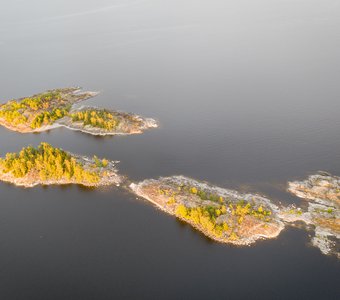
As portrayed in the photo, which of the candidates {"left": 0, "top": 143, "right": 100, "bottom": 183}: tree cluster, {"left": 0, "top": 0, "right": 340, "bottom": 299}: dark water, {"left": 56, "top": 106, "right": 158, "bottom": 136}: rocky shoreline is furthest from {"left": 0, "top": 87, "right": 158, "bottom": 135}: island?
{"left": 0, "top": 143, "right": 100, "bottom": 183}: tree cluster

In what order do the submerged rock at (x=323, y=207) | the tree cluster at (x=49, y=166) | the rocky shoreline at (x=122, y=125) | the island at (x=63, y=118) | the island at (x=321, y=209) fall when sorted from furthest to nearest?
the island at (x=63, y=118) → the rocky shoreline at (x=122, y=125) → the tree cluster at (x=49, y=166) → the island at (x=321, y=209) → the submerged rock at (x=323, y=207)

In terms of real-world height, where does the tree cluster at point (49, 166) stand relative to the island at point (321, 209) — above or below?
above

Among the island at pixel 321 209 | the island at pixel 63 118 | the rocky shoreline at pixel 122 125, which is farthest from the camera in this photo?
the island at pixel 63 118

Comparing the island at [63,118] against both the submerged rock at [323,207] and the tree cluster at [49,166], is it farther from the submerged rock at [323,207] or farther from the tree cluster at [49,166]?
the submerged rock at [323,207]

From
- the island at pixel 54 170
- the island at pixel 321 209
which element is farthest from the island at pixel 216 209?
the island at pixel 54 170

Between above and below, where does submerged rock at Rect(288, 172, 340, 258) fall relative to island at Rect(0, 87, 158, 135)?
below

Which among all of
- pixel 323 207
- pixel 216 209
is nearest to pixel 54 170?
pixel 216 209

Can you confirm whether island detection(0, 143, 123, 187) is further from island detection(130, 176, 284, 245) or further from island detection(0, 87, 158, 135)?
island detection(0, 87, 158, 135)
